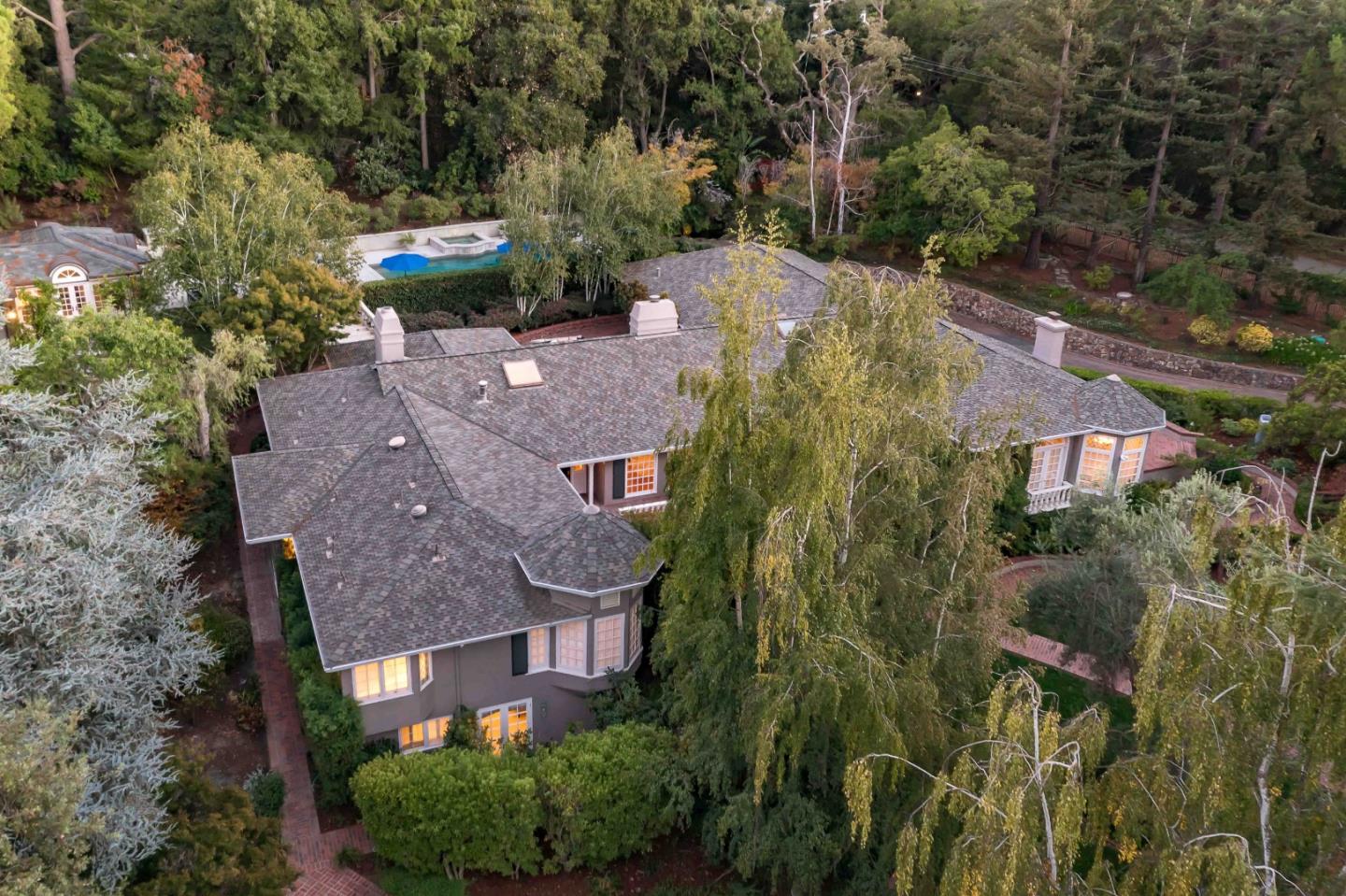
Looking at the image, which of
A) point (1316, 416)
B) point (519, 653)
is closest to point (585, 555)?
point (519, 653)

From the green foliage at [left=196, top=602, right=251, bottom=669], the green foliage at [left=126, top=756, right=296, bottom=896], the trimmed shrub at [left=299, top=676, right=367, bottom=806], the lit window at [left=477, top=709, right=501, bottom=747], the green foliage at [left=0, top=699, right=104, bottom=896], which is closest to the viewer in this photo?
the green foliage at [left=0, top=699, right=104, bottom=896]

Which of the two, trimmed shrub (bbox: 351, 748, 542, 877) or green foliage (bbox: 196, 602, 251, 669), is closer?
trimmed shrub (bbox: 351, 748, 542, 877)

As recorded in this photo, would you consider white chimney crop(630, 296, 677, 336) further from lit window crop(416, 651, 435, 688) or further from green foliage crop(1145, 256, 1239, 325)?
green foliage crop(1145, 256, 1239, 325)

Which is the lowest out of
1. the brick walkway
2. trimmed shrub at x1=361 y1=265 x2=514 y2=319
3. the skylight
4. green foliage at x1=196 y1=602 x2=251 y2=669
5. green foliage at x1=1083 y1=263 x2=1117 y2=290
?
the brick walkway

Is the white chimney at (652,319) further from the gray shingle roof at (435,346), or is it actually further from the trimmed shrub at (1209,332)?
the trimmed shrub at (1209,332)

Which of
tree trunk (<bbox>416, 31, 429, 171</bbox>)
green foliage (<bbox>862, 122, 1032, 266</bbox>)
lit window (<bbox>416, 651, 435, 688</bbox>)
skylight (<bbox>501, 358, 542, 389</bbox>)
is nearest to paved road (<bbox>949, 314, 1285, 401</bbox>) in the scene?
green foliage (<bbox>862, 122, 1032, 266</bbox>)

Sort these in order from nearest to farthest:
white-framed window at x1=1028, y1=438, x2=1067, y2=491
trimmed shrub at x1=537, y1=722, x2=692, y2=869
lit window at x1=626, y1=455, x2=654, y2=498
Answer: trimmed shrub at x1=537, y1=722, x2=692, y2=869
lit window at x1=626, y1=455, x2=654, y2=498
white-framed window at x1=1028, y1=438, x2=1067, y2=491

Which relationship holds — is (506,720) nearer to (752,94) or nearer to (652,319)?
(652,319)

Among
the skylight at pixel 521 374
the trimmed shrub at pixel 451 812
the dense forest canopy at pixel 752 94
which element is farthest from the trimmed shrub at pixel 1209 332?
the trimmed shrub at pixel 451 812
